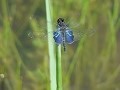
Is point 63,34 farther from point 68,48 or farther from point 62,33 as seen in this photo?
point 68,48

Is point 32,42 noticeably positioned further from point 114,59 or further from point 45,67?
point 114,59

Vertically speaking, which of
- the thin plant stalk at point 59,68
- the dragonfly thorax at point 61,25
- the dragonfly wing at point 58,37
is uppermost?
the dragonfly thorax at point 61,25

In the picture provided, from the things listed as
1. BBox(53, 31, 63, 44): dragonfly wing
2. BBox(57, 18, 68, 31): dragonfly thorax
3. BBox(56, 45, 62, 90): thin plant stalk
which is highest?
BBox(57, 18, 68, 31): dragonfly thorax

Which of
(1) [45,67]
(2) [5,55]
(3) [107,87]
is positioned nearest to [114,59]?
(3) [107,87]

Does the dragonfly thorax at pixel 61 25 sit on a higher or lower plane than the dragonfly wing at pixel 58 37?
higher

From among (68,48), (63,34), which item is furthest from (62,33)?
(68,48)
